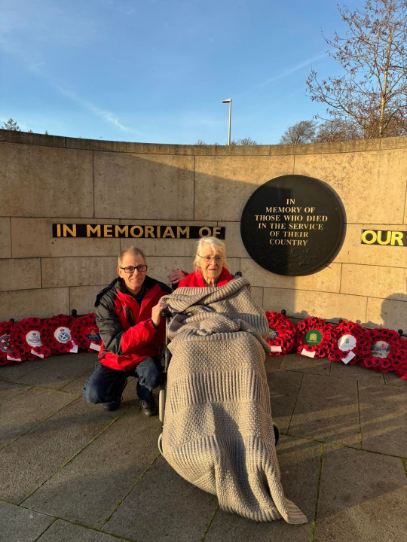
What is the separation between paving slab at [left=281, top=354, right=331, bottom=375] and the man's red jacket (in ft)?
5.84

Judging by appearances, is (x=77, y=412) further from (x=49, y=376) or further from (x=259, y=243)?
(x=259, y=243)

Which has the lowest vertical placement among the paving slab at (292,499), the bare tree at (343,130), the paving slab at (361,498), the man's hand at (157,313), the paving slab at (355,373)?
the paving slab at (292,499)

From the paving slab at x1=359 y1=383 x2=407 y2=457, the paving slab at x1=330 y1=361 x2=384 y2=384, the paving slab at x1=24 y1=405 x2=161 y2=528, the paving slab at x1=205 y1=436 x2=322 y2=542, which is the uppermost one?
the paving slab at x1=359 y1=383 x2=407 y2=457

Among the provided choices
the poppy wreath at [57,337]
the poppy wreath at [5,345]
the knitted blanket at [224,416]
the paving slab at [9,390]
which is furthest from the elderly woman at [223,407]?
the poppy wreath at [5,345]

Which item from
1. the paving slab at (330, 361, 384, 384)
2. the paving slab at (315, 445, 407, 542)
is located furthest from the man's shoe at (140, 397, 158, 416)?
the paving slab at (330, 361, 384, 384)

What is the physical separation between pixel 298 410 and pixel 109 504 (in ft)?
5.77

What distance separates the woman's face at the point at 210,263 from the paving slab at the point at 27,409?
5.77 feet

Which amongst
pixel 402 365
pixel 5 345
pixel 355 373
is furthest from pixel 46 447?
pixel 402 365

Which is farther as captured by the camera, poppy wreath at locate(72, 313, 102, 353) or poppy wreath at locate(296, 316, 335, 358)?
poppy wreath at locate(72, 313, 102, 353)

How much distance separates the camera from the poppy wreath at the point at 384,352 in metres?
4.05

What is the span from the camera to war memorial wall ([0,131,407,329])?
453 centimetres

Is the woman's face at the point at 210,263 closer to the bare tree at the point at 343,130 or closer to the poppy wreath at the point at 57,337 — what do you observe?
the poppy wreath at the point at 57,337

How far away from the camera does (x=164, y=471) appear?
2.44m

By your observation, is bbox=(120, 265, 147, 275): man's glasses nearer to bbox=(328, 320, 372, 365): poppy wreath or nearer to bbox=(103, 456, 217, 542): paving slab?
bbox=(103, 456, 217, 542): paving slab
